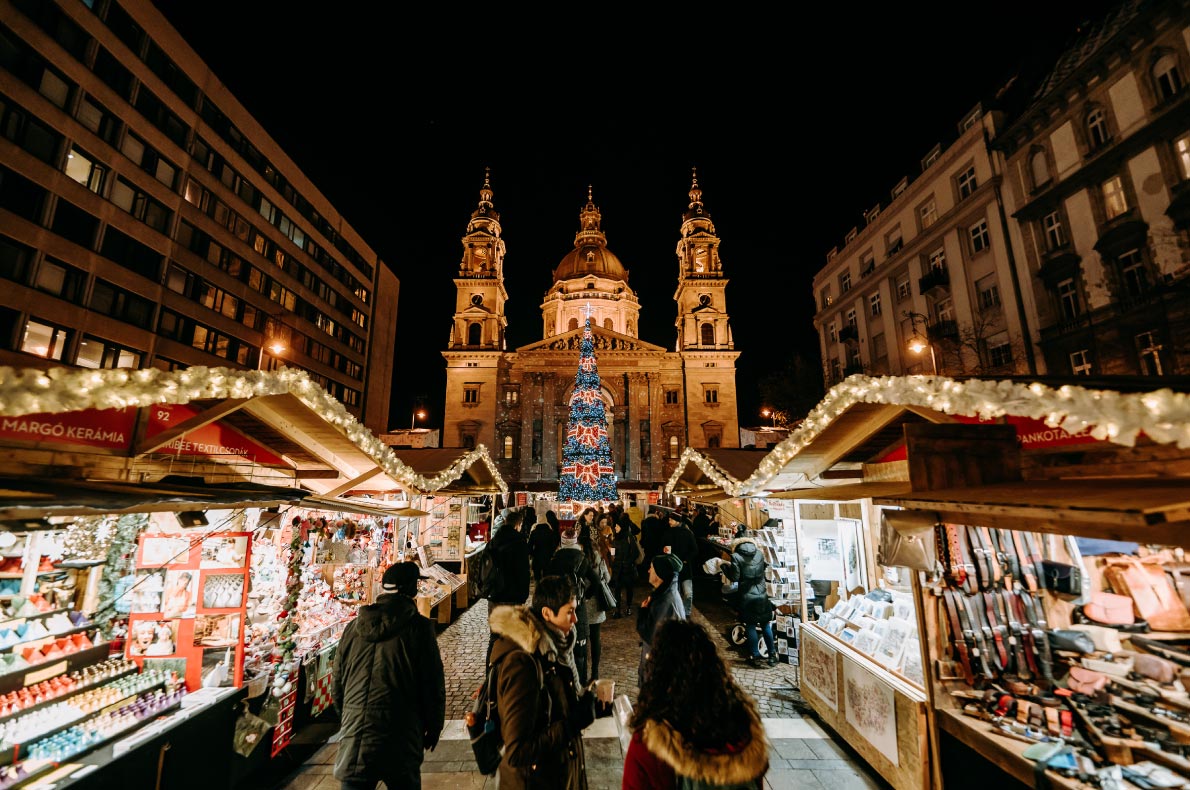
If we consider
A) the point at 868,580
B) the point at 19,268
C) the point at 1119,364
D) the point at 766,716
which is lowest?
the point at 766,716

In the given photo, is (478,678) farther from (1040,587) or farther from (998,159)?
(998,159)

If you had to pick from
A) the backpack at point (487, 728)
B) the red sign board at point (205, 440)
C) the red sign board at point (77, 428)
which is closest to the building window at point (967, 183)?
the backpack at point (487, 728)

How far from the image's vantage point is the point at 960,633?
399 centimetres

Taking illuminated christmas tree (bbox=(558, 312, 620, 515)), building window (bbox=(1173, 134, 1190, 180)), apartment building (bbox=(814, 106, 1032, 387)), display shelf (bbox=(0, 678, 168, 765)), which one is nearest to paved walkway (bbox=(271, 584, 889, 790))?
display shelf (bbox=(0, 678, 168, 765))

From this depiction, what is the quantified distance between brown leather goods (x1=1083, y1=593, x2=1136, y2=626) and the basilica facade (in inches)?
1278

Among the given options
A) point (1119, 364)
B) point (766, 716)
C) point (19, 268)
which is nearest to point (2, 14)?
point (19, 268)

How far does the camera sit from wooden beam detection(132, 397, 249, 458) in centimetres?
397

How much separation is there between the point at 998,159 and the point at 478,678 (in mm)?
26958

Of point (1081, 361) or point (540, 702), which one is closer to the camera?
point (540, 702)

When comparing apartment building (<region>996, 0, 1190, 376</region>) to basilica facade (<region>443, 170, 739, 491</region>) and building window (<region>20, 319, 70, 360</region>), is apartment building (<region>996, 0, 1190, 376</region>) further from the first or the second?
building window (<region>20, 319, 70, 360</region>)

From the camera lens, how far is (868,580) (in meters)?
6.07

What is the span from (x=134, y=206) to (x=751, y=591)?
2736cm

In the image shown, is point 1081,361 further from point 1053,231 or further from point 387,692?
point 387,692

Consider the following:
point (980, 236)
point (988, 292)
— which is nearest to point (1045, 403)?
point (988, 292)
